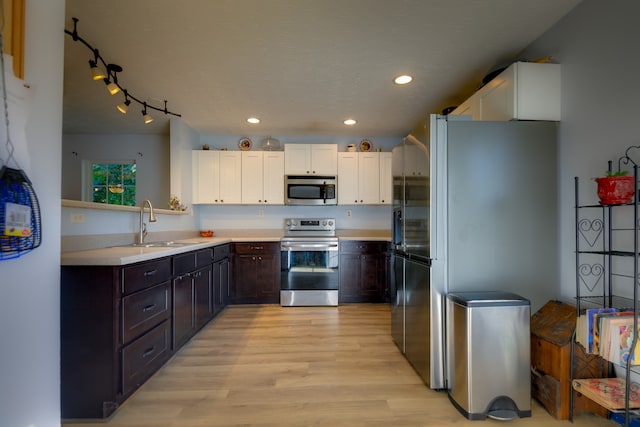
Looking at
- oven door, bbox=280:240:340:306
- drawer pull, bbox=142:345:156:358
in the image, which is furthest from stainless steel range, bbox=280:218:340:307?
drawer pull, bbox=142:345:156:358

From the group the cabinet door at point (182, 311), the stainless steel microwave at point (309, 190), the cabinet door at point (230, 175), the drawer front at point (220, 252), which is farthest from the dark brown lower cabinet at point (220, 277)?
the stainless steel microwave at point (309, 190)

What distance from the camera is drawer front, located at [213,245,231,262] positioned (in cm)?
330

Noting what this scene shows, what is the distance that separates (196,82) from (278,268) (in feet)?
7.89

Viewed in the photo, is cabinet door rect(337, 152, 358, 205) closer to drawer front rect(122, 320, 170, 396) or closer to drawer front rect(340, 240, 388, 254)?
drawer front rect(340, 240, 388, 254)

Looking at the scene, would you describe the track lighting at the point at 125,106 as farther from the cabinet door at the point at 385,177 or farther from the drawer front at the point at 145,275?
the cabinet door at the point at 385,177

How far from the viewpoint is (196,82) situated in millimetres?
2758

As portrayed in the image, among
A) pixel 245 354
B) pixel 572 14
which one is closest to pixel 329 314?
pixel 245 354

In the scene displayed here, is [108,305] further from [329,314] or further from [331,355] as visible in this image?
[329,314]

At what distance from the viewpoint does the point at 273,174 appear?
4.24 meters

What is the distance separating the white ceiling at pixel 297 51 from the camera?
1823mm

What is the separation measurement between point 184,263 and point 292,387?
1.35 metres

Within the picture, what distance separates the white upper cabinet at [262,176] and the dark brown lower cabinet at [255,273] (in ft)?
2.40

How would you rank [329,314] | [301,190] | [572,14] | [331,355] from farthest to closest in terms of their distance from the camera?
1. [301,190]
2. [329,314]
3. [331,355]
4. [572,14]

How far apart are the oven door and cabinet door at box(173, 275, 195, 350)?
140cm
